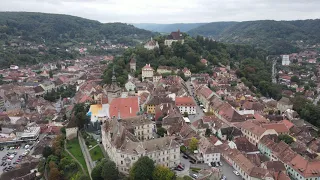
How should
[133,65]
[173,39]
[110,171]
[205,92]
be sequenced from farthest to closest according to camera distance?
[173,39], [133,65], [205,92], [110,171]

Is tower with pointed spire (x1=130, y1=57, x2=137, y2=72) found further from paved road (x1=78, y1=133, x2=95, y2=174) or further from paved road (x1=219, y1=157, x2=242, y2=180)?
paved road (x1=219, y1=157, x2=242, y2=180)

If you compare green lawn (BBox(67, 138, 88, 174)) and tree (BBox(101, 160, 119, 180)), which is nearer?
tree (BBox(101, 160, 119, 180))

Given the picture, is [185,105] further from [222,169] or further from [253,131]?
[222,169]

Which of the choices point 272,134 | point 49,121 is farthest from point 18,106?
point 272,134

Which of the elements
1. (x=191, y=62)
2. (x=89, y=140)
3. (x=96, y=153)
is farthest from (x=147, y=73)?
(x=96, y=153)

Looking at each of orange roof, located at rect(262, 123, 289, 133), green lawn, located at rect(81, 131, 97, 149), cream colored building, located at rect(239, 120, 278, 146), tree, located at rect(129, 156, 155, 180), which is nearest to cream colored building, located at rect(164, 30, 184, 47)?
cream colored building, located at rect(239, 120, 278, 146)

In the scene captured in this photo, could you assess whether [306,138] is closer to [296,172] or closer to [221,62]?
[296,172]
